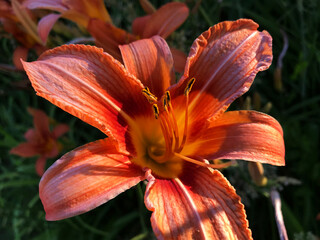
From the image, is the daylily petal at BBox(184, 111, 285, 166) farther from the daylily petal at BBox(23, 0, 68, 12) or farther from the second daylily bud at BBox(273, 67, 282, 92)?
the daylily petal at BBox(23, 0, 68, 12)

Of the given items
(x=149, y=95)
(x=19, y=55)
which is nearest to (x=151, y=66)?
(x=149, y=95)

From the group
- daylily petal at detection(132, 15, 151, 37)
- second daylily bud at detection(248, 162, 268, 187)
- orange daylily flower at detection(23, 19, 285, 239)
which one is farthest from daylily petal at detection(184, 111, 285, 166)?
daylily petal at detection(132, 15, 151, 37)

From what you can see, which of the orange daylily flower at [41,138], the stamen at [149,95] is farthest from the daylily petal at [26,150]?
the stamen at [149,95]

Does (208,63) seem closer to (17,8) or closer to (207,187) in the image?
(207,187)

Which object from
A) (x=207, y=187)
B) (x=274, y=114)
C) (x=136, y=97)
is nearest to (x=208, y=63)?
(x=136, y=97)

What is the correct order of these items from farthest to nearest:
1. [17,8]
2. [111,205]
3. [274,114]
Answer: [111,205] < [274,114] < [17,8]

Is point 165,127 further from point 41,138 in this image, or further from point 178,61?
point 41,138
